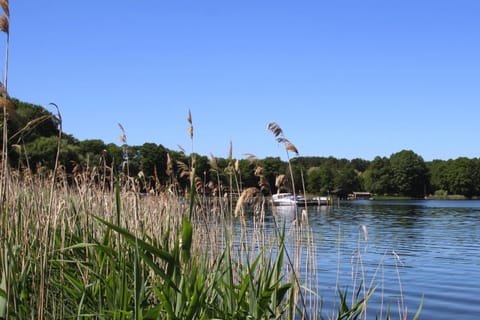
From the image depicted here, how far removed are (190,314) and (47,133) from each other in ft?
189

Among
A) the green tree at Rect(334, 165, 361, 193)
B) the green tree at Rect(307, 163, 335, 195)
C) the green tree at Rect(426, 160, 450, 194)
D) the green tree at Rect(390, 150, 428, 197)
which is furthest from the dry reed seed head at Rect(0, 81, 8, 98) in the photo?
the green tree at Rect(426, 160, 450, 194)

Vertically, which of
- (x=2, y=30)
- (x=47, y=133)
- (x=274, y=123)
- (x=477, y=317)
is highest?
(x=47, y=133)

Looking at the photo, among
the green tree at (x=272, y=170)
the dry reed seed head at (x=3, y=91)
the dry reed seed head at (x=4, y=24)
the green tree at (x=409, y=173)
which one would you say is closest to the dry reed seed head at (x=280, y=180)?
the green tree at (x=272, y=170)

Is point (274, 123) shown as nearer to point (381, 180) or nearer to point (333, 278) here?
point (333, 278)

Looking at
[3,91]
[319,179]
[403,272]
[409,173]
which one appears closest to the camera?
[3,91]

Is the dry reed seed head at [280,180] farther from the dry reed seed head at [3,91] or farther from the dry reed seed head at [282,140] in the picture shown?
the dry reed seed head at [3,91]

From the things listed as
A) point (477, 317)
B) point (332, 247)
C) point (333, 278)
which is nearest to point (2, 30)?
point (477, 317)

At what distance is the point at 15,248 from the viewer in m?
4.25

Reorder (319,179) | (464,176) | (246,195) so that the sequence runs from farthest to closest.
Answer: (464,176), (319,179), (246,195)

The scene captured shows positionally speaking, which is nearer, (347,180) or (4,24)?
(4,24)

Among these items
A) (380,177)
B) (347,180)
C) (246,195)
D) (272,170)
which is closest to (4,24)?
(246,195)

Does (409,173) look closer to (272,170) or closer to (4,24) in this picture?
(272,170)

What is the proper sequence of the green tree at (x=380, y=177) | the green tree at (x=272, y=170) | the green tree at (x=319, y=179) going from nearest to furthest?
the green tree at (x=272, y=170) < the green tree at (x=319, y=179) < the green tree at (x=380, y=177)

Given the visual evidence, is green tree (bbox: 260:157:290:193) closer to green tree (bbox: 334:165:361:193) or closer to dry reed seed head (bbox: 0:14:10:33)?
dry reed seed head (bbox: 0:14:10:33)
